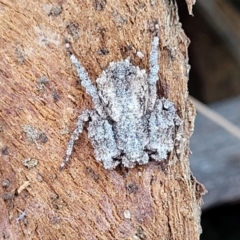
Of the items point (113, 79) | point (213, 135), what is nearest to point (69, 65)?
point (113, 79)

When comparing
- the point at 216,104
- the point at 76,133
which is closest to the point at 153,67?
the point at 76,133

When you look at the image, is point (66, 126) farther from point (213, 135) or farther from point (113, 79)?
point (213, 135)

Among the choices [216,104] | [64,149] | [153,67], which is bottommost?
[64,149]

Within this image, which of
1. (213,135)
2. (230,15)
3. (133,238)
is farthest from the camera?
(230,15)

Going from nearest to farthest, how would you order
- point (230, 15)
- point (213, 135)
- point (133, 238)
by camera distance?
point (133, 238) < point (213, 135) < point (230, 15)

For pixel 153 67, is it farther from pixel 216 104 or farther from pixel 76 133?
pixel 216 104

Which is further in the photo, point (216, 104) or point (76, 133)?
point (216, 104)
